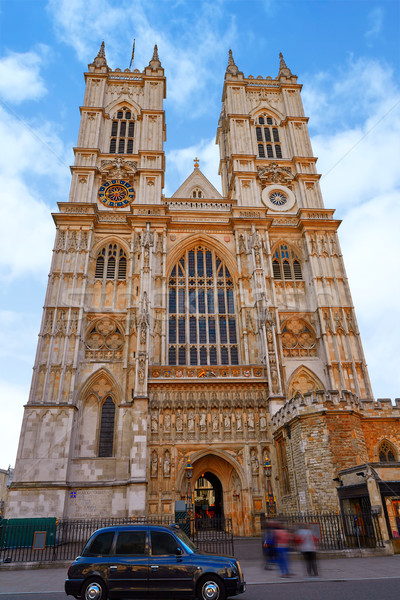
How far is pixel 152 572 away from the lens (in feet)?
24.3

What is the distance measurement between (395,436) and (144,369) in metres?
12.8

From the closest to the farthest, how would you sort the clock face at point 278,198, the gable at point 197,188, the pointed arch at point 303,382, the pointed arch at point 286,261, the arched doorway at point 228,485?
the arched doorway at point 228,485
the pointed arch at point 303,382
the pointed arch at point 286,261
the clock face at point 278,198
the gable at point 197,188

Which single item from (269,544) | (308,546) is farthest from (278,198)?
(308,546)

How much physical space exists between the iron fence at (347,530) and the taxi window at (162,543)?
6130 mm

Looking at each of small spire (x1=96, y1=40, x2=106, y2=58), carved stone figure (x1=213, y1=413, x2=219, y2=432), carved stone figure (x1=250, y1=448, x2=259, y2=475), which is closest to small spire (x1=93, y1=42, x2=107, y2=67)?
small spire (x1=96, y1=40, x2=106, y2=58)

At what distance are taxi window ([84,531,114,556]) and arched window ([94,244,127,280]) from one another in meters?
21.5

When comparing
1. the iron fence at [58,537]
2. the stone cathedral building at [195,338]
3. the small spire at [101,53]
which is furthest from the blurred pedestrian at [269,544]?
the small spire at [101,53]

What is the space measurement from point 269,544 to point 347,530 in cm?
524

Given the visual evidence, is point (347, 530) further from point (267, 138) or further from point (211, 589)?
point (267, 138)

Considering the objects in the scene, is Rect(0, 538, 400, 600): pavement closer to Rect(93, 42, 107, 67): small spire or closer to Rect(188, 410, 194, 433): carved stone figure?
Rect(188, 410, 194, 433): carved stone figure

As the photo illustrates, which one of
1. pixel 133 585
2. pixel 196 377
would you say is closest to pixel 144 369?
pixel 196 377

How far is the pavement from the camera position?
9.15 meters

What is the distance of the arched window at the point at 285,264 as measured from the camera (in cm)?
2966

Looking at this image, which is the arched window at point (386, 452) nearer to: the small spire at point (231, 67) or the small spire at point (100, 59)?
the small spire at point (231, 67)
